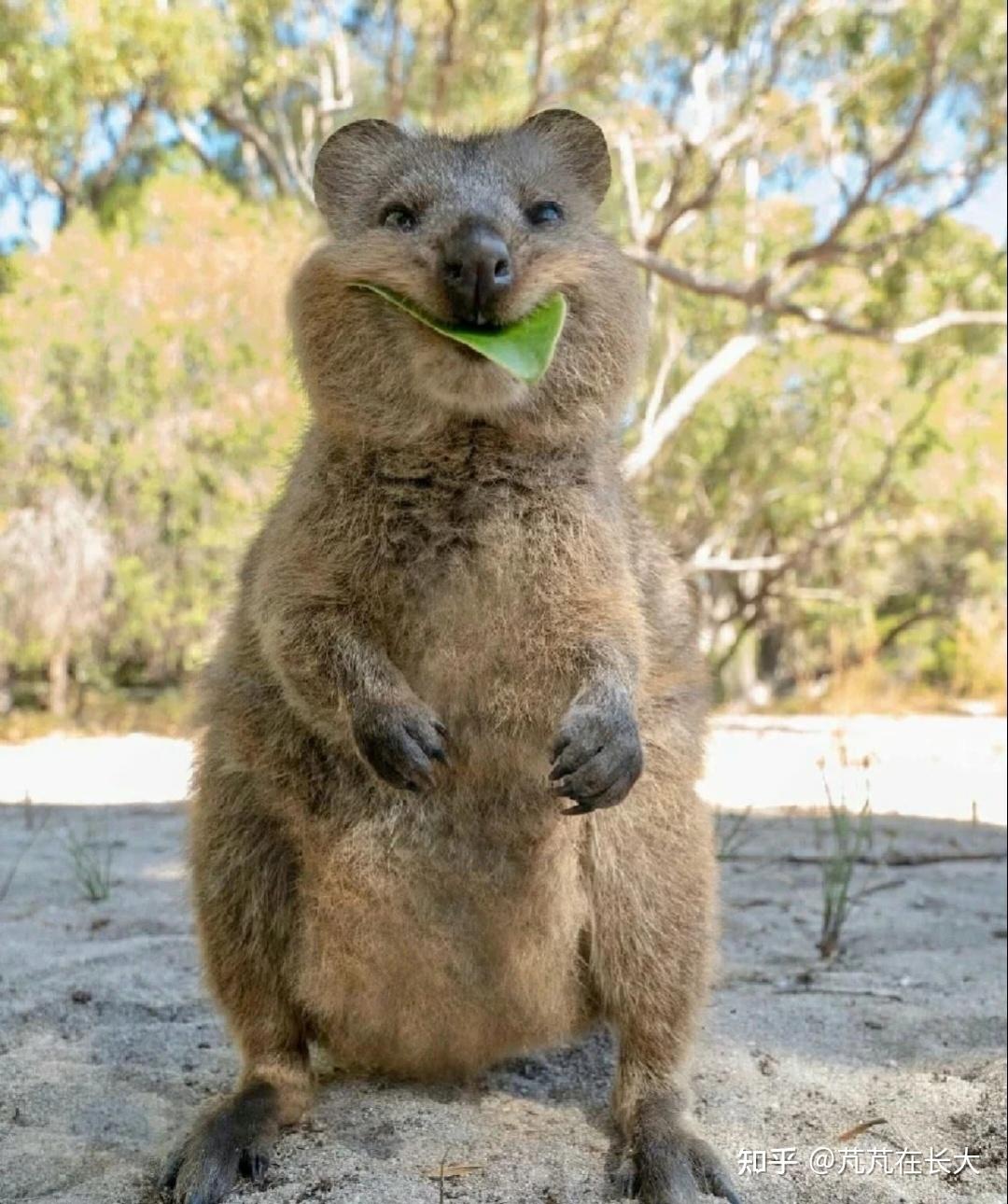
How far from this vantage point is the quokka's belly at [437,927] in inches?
103

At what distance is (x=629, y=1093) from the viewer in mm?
2736

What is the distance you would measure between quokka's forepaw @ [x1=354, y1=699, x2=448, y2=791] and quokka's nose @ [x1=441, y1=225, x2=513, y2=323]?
0.79m

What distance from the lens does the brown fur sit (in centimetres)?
252

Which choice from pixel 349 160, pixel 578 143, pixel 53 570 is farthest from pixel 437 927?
pixel 53 570

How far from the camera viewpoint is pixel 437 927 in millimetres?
2631

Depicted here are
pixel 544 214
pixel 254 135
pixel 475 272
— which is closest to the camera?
pixel 475 272

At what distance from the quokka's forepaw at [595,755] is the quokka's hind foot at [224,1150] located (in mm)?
947

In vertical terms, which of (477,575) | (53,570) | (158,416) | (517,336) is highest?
(158,416)

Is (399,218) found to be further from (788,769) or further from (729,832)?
(788,769)

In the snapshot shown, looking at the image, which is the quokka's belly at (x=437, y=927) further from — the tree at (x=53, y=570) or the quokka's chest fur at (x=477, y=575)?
the tree at (x=53, y=570)

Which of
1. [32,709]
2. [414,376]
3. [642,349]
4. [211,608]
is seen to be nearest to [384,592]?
[414,376]

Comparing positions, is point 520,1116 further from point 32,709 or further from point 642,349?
point 32,709

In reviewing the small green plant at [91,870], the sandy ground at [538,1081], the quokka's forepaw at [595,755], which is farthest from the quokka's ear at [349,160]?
the small green plant at [91,870]

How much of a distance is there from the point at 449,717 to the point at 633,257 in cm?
767
